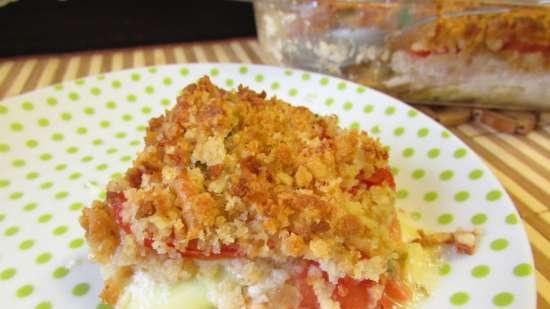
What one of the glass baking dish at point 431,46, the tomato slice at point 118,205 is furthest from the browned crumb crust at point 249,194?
the glass baking dish at point 431,46

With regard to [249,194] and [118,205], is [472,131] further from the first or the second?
[118,205]

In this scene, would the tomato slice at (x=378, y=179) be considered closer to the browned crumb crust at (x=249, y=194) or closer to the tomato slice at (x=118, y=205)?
the browned crumb crust at (x=249, y=194)

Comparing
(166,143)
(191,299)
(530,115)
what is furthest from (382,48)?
(191,299)

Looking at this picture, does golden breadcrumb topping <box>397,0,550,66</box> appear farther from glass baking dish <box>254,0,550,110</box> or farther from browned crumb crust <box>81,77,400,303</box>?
browned crumb crust <box>81,77,400,303</box>

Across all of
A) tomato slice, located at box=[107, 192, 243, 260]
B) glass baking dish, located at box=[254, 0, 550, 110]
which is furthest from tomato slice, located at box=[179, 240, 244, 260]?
glass baking dish, located at box=[254, 0, 550, 110]

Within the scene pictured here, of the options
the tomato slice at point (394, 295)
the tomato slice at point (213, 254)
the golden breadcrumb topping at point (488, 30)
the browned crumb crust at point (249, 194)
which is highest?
the golden breadcrumb topping at point (488, 30)

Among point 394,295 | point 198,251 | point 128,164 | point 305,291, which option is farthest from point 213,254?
point 128,164
